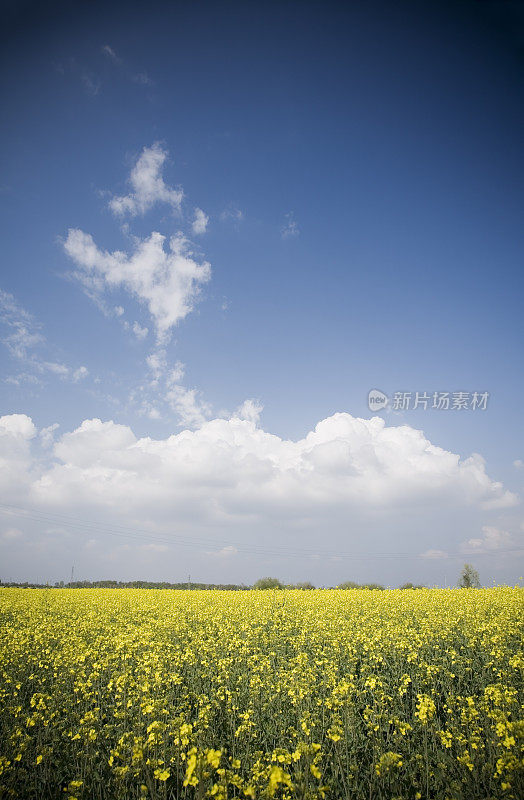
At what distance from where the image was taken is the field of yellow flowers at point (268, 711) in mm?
5645

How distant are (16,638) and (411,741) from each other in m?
14.7

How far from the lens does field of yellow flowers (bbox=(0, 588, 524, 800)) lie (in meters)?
5.64

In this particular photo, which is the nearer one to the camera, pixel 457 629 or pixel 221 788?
pixel 221 788

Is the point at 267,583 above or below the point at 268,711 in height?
below

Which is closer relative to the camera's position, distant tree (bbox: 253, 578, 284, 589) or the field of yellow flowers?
the field of yellow flowers

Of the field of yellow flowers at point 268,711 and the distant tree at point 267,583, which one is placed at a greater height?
the field of yellow flowers at point 268,711

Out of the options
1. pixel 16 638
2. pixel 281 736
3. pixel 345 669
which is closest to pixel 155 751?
pixel 281 736

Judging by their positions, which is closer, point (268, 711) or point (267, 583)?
point (268, 711)

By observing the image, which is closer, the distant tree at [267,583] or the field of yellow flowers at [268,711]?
the field of yellow flowers at [268,711]

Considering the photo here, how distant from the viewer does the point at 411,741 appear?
7043 millimetres

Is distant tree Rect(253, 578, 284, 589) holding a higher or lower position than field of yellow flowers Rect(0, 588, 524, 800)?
lower

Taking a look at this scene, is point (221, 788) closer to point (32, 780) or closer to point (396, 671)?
point (32, 780)

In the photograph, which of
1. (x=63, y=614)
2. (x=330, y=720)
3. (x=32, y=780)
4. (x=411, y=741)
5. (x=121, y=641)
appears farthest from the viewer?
(x=63, y=614)

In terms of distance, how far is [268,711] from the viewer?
847 centimetres
